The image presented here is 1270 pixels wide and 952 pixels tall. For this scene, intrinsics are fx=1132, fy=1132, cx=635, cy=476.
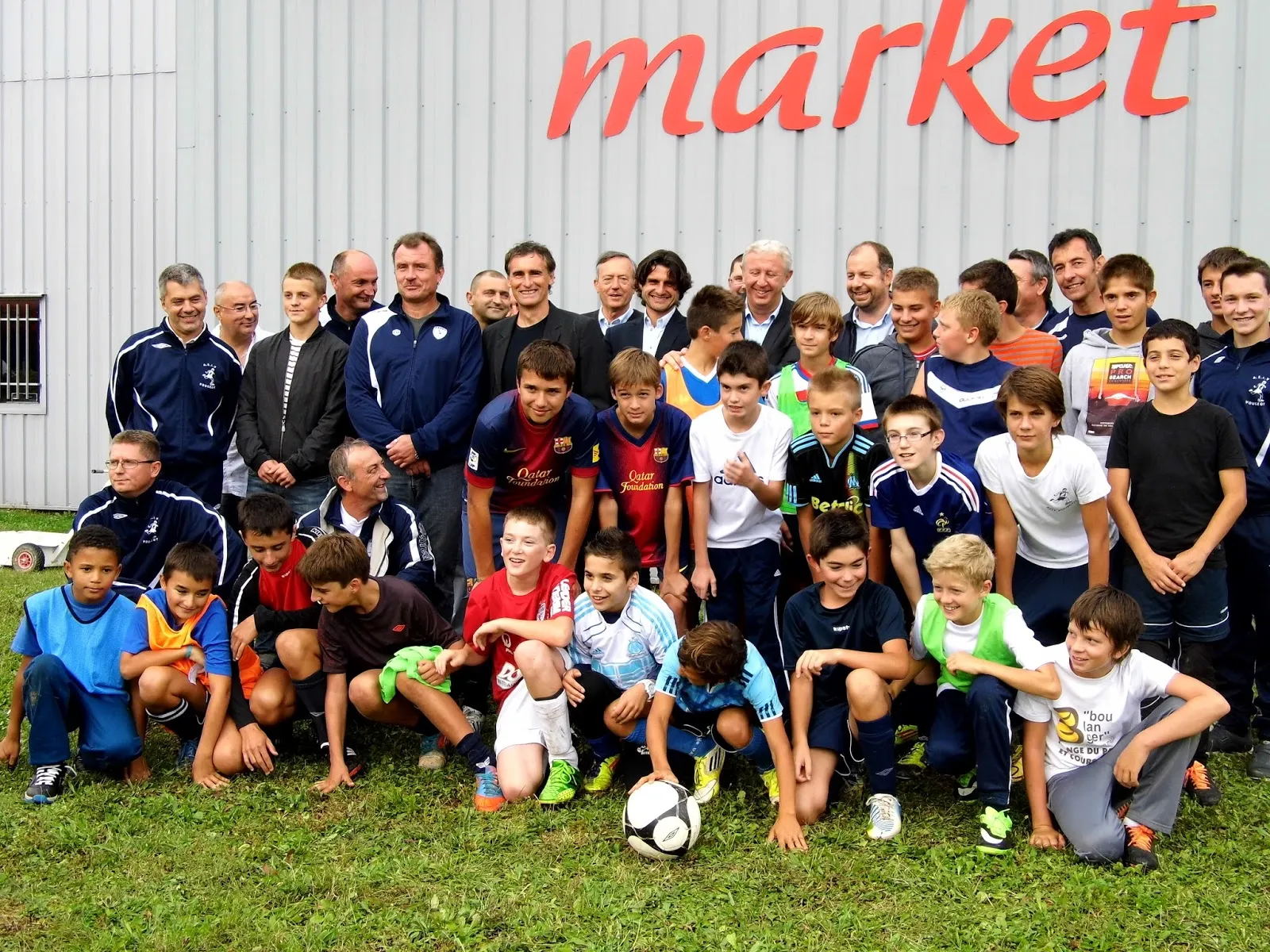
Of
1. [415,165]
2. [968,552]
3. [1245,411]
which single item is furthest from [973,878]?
[415,165]

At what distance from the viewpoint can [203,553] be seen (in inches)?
193

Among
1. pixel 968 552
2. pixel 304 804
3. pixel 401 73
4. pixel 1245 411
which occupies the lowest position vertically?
pixel 304 804

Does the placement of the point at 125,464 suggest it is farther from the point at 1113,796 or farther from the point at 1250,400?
the point at 1250,400

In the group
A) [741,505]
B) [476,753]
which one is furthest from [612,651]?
[741,505]

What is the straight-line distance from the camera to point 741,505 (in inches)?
202

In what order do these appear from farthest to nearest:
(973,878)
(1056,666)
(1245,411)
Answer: (1245,411), (1056,666), (973,878)

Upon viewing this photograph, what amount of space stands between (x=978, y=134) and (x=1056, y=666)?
17.0 ft

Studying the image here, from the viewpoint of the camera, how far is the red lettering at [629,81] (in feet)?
28.8

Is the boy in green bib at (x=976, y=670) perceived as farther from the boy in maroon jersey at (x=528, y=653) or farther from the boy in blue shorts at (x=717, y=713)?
the boy in maroon jersey at (x=528, y=653)

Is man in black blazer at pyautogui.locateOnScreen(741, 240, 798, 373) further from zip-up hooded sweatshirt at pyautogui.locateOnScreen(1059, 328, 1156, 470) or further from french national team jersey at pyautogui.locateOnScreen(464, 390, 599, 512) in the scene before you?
zip-up hooded sweatshirt at pyautogui.locateOnScreen(1059, 328, 1156, 470)

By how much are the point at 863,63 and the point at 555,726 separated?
19.3ft

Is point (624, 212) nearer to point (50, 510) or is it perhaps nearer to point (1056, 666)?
point (1056, 666)

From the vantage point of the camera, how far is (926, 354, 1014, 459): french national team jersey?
4953mm

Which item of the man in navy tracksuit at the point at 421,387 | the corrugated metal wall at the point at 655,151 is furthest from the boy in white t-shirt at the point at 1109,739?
the corrugated metal wall at the point at 655,151
